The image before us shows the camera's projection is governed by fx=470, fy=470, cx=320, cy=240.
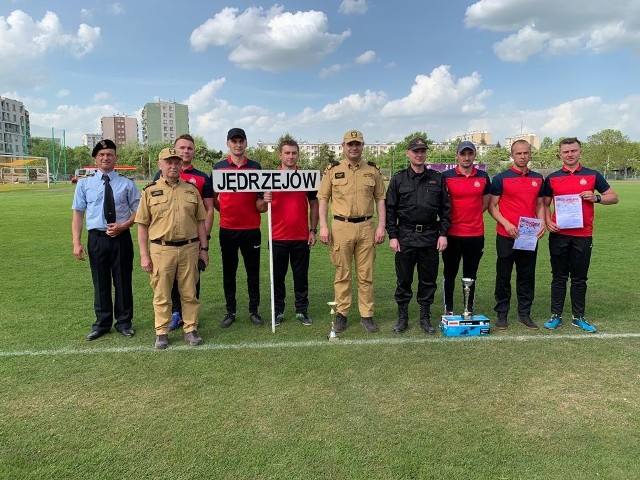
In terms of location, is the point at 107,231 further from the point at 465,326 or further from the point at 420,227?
the point at 465,326

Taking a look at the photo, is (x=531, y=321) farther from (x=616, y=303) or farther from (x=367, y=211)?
(x=367, y=211)

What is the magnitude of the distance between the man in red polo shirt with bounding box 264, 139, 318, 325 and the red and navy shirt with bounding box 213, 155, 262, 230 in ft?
0.81

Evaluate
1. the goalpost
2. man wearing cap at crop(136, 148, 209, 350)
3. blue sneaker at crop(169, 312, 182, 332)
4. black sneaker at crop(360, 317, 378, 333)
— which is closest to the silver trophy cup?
black sneaker at crop(360, 317, 378, 333)

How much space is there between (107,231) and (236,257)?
144 centimetres

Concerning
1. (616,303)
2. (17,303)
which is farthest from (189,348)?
(616,303)

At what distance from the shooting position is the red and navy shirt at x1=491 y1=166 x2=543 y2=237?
17.3 feet

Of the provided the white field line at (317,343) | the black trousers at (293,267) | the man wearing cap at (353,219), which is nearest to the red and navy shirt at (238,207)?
the black trousers at (293,267)

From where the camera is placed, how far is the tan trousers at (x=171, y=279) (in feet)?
15.5

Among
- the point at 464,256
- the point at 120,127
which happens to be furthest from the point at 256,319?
the point at 120,127

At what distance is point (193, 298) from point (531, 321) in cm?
378

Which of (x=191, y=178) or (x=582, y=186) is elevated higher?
(x=191, y=178)

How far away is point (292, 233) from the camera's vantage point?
5570 mm

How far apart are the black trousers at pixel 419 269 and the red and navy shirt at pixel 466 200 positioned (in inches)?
16.0

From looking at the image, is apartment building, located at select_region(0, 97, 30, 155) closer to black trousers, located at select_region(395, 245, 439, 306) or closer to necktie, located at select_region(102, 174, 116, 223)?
necktie, located at select_region(102, 174, 116, 223)
